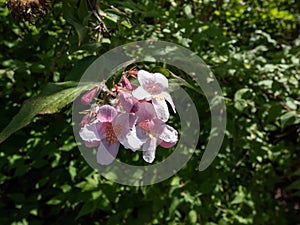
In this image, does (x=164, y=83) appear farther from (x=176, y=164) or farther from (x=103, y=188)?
(x=103, y=188)

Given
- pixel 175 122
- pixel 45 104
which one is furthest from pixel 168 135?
pixel 175 122

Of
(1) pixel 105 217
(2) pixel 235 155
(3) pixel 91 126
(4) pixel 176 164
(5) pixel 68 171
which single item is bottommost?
(1) pixel 105 217

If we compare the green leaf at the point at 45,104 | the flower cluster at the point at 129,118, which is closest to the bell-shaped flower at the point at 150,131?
the flower cluster at the point at 129,118

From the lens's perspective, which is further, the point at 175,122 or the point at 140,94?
the point at 175,122

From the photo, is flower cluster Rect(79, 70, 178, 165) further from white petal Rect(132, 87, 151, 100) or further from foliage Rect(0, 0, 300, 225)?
foliage Rect(0, 0, 300, 225)

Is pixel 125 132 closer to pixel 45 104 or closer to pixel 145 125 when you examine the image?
pixel 145 125

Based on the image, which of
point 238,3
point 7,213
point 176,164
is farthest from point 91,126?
point 238,3
